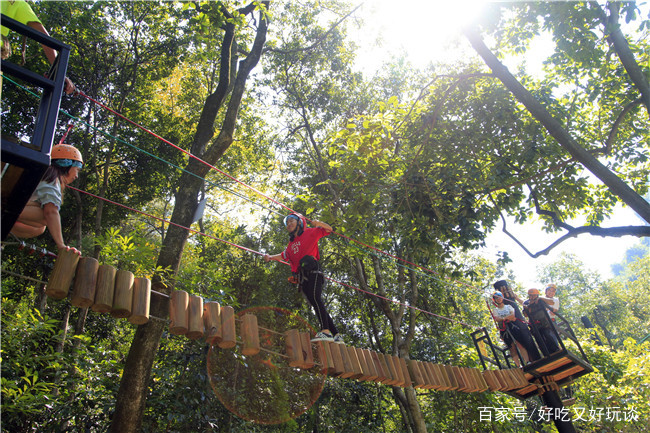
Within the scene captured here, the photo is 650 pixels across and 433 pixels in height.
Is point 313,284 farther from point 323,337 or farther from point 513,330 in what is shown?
point 513,330

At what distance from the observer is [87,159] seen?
412 inches

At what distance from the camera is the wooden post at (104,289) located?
2.72m

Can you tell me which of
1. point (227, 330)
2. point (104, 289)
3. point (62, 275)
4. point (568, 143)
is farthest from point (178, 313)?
point (568, 143)

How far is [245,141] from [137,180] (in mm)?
3567

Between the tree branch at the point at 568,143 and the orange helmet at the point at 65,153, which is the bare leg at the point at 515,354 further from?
the orange helmet at the point at 65,153

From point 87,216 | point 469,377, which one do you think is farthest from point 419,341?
point 87,216

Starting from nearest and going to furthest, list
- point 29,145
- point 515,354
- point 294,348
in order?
point 29,145, point 294,348, point 515,354

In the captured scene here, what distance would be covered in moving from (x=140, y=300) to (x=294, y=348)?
55.2 inches

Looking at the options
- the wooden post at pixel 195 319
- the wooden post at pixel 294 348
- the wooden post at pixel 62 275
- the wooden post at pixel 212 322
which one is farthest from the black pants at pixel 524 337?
the wooden post at pixel 62 275

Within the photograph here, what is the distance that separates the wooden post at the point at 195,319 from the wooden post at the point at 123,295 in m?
0.46

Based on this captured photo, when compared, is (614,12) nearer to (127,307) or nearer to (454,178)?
(454,178)

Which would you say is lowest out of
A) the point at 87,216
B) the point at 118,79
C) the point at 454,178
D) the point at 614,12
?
the point at 454,178

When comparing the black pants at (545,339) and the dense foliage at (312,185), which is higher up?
the dense foliage at (312,185)

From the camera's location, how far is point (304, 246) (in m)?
4.45
